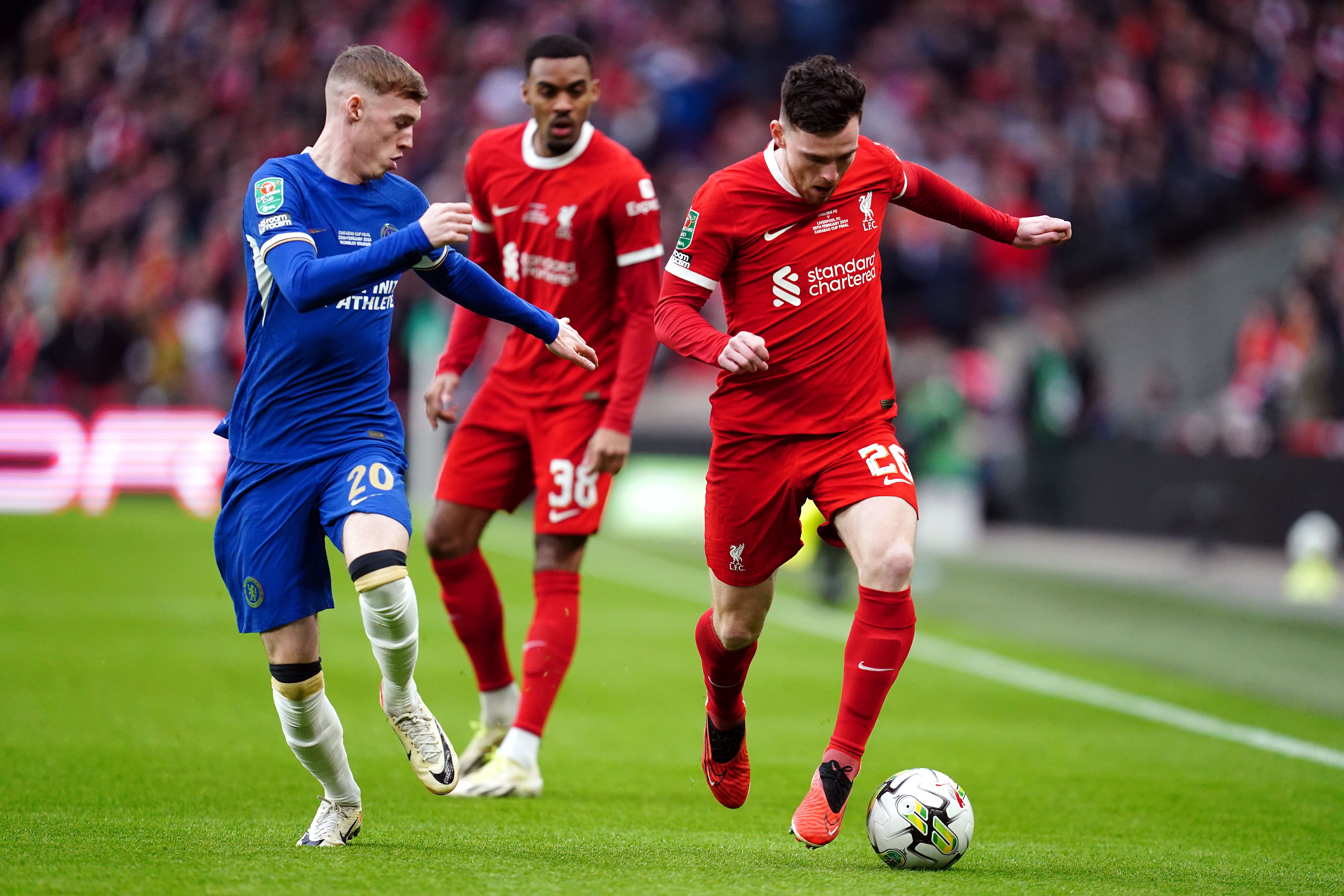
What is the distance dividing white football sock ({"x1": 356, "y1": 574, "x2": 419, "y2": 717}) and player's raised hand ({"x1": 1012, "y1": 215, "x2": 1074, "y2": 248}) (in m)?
2.44

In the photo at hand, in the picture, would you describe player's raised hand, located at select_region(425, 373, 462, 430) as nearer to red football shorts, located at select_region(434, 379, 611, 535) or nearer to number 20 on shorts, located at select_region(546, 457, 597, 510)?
red football shorts, located at select_region(434, 379, 611, 535)

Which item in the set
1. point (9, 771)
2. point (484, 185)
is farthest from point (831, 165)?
point (9, 771)

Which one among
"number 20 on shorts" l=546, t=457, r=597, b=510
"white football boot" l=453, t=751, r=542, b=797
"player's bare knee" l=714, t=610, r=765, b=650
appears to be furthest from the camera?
"number 20 on shorts" l=546, t=457, r=597, b=510

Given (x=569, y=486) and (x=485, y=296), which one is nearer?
(x=485, y=296)

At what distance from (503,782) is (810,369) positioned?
2.03m

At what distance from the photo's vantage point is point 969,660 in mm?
11055

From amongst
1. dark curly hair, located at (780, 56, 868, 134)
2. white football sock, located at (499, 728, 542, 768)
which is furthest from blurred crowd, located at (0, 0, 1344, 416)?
dark curly hair, located at (780, 56, 868, 134)

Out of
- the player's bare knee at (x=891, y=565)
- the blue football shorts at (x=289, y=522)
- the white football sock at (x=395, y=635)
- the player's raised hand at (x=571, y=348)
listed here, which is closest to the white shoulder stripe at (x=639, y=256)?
the player's raised hand at (x=571, y=348)

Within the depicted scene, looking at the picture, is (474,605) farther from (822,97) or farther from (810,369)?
(822,97)

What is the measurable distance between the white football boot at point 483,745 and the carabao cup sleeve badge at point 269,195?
2.55 metres

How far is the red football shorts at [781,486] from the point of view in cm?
536

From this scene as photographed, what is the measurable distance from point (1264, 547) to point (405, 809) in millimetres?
Result: 10921

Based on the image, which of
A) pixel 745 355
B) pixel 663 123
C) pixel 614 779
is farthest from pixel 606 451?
pixel 663 123

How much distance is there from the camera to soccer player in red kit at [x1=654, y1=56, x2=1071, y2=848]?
205 inches
